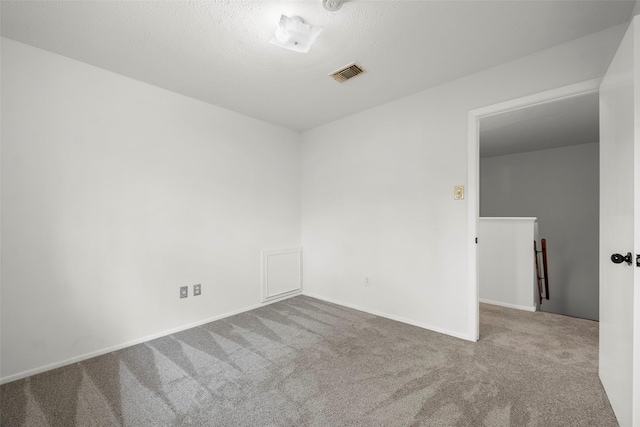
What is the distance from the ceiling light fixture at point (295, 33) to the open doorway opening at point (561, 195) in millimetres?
3316

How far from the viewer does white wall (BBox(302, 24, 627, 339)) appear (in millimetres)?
2309

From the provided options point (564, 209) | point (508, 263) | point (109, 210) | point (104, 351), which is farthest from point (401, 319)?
point (564, 209)

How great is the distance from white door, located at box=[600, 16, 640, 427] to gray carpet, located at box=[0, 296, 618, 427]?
0.29 m

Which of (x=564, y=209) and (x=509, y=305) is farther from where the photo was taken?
(x=564, y=209)

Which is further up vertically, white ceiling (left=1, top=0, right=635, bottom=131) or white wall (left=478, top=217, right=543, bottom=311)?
white ceiling (left=1, top=0, right=635, bottom=131)

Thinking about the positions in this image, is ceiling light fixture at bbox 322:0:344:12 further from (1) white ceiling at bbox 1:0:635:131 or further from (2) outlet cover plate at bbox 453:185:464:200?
(2) outlet cover plate at bbox 453:185:464:200

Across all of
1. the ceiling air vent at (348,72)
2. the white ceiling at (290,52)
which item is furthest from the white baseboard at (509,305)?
the ceiling air vent at (348,72)

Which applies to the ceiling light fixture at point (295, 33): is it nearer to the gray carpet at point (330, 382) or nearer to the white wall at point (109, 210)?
the white wall at point (109, 210)

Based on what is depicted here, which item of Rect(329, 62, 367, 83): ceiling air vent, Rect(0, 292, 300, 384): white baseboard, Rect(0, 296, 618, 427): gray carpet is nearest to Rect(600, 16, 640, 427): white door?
Rect(0, 296, 618, 427): gray carpet

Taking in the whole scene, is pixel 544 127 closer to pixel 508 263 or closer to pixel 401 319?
pixel 508 263

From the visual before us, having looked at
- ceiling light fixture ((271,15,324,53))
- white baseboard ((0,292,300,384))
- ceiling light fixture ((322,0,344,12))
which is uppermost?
ceiling light fixture ((322,0,344,12))

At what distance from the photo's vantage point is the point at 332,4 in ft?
5.41

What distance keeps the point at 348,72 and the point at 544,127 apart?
3247mm

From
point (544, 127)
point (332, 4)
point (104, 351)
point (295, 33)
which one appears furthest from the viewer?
point (544, 127)
